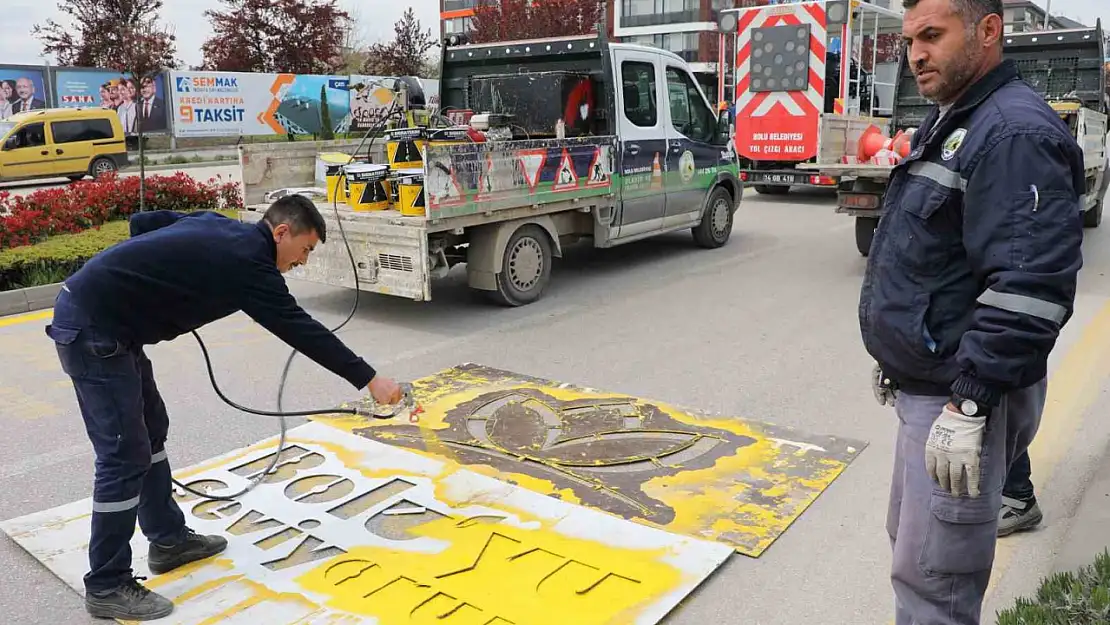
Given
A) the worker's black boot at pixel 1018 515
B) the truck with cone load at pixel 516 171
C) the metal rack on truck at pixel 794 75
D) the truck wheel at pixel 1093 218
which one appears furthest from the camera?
the metal rack on truck at pixel 794 75

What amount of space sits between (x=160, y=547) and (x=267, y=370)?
9.32 ft

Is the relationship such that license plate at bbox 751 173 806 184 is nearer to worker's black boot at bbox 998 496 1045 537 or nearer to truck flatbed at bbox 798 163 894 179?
truck flatbed at bbox 798 163 894 179

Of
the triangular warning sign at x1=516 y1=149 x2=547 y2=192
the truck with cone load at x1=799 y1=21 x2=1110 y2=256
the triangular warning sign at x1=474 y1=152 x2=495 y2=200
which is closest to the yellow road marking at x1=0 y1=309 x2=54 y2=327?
the triangular warning sign at x1=474 y1=152 x2=495 y2=200

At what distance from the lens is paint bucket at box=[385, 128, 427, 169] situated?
8016 millimetres

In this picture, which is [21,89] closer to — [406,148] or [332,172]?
[332,172]

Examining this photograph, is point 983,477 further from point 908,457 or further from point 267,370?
point 267,370

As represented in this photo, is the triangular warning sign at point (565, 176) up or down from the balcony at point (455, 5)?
down

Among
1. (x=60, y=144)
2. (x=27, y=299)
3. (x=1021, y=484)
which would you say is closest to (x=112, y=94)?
(x=60, y=144)

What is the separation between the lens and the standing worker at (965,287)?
6.87 ft

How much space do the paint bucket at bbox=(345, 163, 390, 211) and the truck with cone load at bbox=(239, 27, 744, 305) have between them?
12mm

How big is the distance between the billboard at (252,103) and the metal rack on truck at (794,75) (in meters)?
16.5

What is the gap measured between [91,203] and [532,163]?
619 cm

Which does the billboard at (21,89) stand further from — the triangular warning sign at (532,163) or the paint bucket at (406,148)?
the triangular warning sign at (532,163)

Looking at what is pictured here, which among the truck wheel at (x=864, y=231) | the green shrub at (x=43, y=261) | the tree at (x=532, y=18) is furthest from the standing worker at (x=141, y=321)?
the tree at (x=532, y=18)
